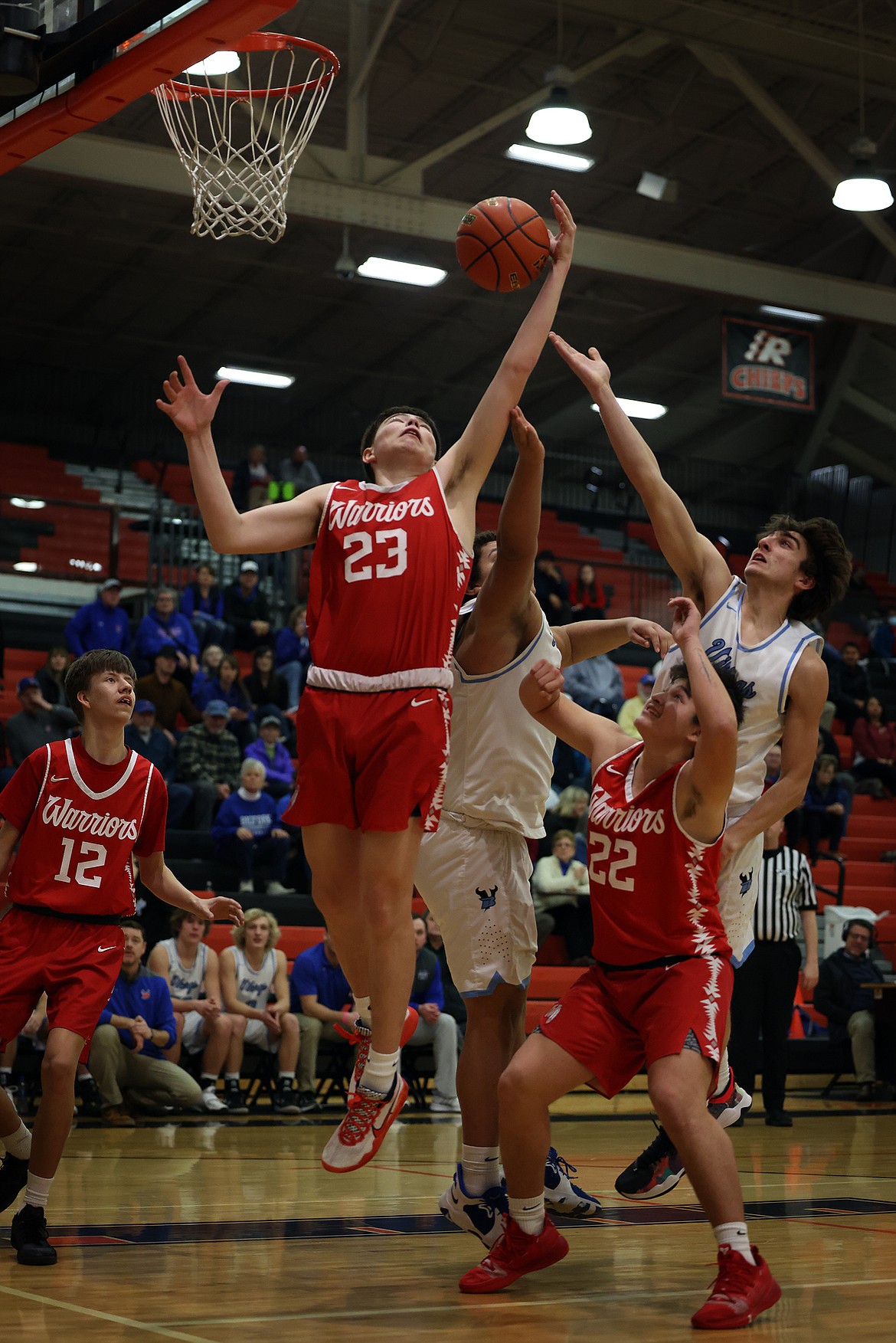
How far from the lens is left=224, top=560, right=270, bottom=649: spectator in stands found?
1577cm

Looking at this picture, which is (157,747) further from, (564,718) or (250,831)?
(564,718)

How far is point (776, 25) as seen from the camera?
1463 centimetres

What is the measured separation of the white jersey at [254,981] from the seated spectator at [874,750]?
34.2ft

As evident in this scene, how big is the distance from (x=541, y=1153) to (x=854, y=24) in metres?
14.8

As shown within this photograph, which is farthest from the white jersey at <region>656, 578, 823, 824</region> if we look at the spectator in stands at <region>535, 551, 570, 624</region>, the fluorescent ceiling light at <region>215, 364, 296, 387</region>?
Answer: the fluorescent ceiling light at <region>215, 364, 296, 387</region>

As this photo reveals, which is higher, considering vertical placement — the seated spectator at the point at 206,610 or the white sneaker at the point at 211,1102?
the seated spectator at the point at 206,610

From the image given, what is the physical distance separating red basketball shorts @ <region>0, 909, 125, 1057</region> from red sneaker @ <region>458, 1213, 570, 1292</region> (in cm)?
154

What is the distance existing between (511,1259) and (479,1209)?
47 cm

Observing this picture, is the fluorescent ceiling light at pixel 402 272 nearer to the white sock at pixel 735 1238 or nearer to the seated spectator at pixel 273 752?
the seated spectator at pixel 273 752

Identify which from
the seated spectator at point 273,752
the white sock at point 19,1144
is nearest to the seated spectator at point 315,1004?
the seated spectator at point 273,752

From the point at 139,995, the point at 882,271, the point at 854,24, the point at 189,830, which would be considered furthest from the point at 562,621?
the point at 882,271

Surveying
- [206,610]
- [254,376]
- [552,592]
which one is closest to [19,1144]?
[206,610]

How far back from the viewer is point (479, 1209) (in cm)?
481

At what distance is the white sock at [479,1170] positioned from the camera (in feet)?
15.8
